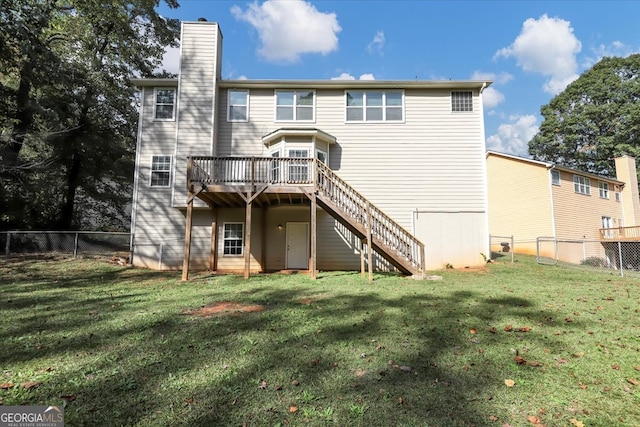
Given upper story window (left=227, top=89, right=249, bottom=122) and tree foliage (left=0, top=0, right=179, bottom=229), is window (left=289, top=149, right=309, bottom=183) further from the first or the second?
tree foliage (left=0, top=0, right=179, bottom=229)

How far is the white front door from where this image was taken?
1333cm

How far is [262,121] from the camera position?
44.7ft

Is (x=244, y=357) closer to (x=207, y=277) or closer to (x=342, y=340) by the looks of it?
(x=342, y=340)

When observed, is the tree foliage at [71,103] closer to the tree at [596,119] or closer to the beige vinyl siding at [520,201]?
the beige vinyl siding at [520,201]

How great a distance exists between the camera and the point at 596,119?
101ft

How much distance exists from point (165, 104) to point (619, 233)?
88.9ft

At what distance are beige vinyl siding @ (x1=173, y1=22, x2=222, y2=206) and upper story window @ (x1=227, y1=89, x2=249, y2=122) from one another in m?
0.79

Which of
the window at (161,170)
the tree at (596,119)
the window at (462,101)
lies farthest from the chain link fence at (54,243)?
the tree at (596,119)

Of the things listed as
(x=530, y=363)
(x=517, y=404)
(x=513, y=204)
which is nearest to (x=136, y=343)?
(x=517, y=404)

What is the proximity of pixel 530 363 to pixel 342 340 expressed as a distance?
235 cm

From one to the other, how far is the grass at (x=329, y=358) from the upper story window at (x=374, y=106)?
8280 millimetres

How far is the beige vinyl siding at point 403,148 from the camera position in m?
13.3

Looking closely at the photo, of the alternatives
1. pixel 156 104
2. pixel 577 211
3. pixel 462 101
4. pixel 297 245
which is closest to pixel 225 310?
pixel 297 245

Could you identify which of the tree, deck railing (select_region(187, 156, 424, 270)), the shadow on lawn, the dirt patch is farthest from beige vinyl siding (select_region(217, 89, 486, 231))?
the tree
